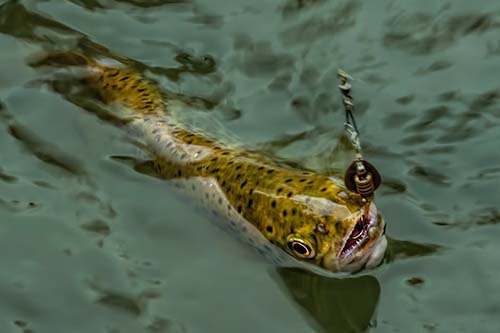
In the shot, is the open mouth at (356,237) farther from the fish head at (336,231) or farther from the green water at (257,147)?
the green water at (257,147)

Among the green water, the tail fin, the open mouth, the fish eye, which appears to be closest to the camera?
the open mouth

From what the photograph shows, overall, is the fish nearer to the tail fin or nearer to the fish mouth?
the fish mouth

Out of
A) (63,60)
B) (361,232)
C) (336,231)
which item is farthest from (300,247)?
(63,60)

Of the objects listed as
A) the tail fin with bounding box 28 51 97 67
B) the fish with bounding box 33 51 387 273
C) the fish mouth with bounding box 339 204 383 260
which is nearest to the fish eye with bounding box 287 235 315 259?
the fish with bounding box 33 51 387 273

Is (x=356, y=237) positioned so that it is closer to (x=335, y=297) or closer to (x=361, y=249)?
(x=361, y=249)

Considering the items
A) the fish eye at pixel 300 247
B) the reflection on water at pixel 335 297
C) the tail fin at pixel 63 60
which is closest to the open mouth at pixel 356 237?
the fish eye at pixel 300 247

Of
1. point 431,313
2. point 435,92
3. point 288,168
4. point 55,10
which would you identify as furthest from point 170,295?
point 55,10

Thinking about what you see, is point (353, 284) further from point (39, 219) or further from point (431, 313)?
point (39, 219)
